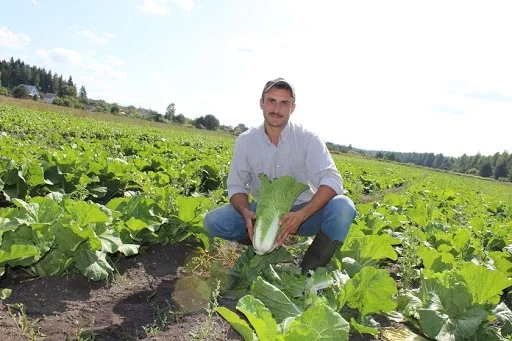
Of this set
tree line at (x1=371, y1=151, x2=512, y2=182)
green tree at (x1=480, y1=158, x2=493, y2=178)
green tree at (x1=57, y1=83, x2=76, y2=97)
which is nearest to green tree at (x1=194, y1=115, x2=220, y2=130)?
tree line at (x1=371, y1=151, x2=512, y2=182)

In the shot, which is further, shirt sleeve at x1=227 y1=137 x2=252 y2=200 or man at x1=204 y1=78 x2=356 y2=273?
shirt sleeve at x1=227 y1=137 x2=252 y2=200

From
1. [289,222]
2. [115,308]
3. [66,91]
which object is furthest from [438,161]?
[115,308]

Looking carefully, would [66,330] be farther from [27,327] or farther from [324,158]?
[324,158]

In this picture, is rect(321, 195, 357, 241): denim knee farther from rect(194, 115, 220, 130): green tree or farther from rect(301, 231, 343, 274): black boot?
rect(194, 115, 220, 130): green tree

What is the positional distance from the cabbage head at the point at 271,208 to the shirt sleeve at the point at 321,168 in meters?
0.23

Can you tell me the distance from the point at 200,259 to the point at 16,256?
5.44 feet

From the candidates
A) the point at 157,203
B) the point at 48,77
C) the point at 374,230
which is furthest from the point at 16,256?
the point at 48,77

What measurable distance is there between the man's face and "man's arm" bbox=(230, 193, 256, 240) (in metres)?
0.71

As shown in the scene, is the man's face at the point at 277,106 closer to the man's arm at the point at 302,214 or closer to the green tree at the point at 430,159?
the man's arm at the point at 302,214

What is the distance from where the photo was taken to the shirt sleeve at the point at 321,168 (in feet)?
12.0

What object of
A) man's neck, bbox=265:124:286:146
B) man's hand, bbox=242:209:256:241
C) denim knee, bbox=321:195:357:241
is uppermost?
man's neck, bbox=265:124:286:146

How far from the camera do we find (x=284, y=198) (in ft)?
11.7

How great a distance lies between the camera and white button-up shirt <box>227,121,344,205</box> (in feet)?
12.7

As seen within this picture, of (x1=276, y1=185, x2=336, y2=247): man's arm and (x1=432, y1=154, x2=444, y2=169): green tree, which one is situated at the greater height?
(x1=432, y1=154, x2=444, y2=169): green tree
